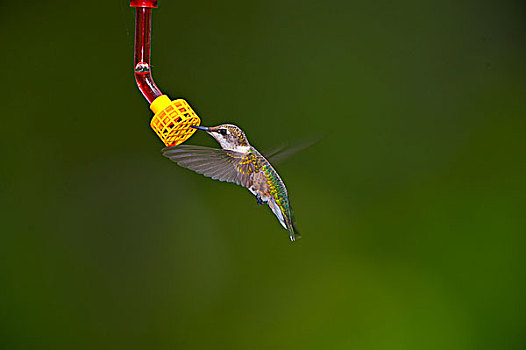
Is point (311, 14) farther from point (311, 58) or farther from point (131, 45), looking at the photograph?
point (131, 45)

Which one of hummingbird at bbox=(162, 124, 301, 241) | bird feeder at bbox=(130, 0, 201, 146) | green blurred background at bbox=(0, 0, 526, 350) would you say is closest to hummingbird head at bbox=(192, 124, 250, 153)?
hummingbird at bbox=(162, 124, 301, 241)

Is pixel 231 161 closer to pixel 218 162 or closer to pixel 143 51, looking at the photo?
pixel 218 162

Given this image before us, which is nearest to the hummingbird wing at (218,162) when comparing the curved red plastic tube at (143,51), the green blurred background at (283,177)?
the curved red plastic tube at (143,51)

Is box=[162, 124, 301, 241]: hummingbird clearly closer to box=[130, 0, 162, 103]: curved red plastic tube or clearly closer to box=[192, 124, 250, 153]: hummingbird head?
box=[192, 124, 250, 153]: hummingbird head

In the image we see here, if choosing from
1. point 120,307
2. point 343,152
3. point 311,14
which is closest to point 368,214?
point 343,152

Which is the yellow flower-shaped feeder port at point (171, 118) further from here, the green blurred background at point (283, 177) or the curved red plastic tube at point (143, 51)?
the green blurred background at point (283, 177)
